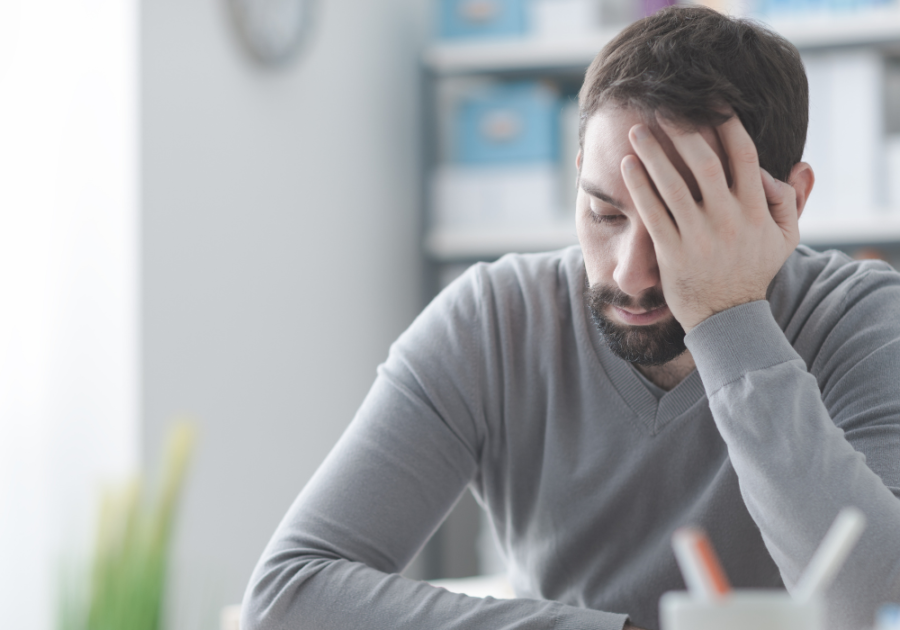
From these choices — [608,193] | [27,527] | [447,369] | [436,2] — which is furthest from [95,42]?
[436,2]

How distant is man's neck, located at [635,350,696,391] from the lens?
104 cm

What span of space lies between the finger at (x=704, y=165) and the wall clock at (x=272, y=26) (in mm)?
1198

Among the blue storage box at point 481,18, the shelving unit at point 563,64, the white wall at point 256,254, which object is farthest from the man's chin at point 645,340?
the blue storage box at point 481,18

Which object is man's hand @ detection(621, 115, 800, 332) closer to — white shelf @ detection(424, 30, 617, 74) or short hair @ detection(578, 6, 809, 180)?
short hair @ detection(578, 6, 809, 180)

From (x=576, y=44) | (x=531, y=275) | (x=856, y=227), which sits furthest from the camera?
(x=576, y=44)

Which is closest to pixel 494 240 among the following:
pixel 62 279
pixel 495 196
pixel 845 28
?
pixel 495 196

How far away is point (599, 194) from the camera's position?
90cm

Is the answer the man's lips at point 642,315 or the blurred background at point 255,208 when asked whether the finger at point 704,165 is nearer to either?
the man's lips at point 642,315

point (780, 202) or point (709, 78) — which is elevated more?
point (709, 78)

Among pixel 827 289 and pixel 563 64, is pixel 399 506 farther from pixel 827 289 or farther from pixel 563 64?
pixel 563 64

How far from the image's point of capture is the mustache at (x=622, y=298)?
905mm

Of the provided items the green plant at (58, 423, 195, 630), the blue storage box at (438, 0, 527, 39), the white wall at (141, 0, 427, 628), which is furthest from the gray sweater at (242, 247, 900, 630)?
the blue storage box at (438, 0, 527, 39)

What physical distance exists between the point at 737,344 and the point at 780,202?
0.19 meters

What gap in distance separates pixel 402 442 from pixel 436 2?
1.90m
